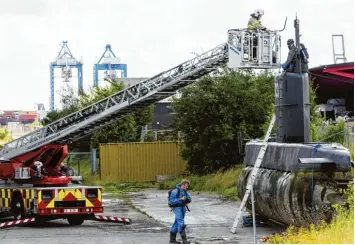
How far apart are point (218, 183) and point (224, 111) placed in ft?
12.7

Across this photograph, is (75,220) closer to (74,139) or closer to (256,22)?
(74,139)

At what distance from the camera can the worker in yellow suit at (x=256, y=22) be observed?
877 inches

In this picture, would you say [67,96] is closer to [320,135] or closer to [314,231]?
[320,135]

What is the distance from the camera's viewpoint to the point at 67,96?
80750 mm

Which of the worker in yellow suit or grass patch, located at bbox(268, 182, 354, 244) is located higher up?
the worker in yellow suit

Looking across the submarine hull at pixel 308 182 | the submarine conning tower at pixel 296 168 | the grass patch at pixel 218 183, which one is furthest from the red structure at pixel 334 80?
the submarine hull at pixel 308 182

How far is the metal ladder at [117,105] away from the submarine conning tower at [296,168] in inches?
142

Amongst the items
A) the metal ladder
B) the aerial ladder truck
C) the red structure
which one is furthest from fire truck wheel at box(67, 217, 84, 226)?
the red structure

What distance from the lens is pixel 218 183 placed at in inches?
1437

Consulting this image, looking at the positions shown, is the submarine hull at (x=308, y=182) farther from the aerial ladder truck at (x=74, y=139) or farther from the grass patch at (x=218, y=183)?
the grass patch at (x=218, y=183)

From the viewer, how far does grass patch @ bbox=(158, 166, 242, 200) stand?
34.3 meters

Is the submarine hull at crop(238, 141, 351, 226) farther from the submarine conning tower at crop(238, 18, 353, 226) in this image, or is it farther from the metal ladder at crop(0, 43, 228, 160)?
the metal ladder at crop(0, 43, 228, 160)

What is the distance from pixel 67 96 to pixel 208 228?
200ft

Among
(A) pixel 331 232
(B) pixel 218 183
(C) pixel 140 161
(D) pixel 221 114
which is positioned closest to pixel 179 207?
(A) pixel 331 232
